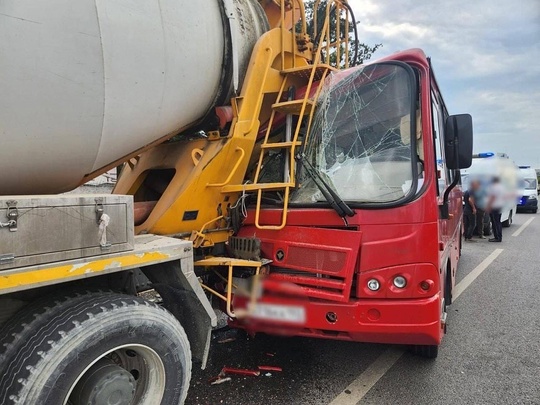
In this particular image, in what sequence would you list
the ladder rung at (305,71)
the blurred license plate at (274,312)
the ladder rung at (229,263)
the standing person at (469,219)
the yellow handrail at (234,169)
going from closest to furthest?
the blurred license plate at (274,312) < the ladder rung at (229,263) < the yellow handrail at (234,169) < the ladder rung at (305,71) < the standing person at (469,219)

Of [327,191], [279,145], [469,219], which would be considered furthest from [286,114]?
[469,219]

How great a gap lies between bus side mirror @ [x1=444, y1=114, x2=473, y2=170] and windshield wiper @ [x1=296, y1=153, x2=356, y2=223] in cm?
88

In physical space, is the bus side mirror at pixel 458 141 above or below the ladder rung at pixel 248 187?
above

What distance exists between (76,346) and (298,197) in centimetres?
175

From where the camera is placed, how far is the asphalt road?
2824 mm

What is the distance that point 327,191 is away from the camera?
2.79 m

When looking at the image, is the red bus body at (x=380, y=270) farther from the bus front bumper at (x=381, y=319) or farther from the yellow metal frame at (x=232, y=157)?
the yellow metal frame at (x=232, y=157)

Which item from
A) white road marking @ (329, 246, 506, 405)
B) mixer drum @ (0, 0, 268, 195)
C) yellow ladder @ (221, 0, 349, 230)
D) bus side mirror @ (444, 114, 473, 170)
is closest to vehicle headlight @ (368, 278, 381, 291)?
yellow ladder @ (221, 0, 349, 230)

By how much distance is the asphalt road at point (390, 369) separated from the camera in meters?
2.82

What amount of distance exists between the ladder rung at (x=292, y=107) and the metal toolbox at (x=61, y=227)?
155 cm

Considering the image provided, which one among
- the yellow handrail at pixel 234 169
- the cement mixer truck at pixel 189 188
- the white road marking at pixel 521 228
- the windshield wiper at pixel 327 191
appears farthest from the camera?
the white road marking at pixel 521 228

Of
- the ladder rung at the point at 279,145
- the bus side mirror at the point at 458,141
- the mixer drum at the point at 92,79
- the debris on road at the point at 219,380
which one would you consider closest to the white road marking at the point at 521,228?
the bus side mirror at the point at 458,141

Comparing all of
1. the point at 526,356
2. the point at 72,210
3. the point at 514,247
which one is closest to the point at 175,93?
the point at 72,210

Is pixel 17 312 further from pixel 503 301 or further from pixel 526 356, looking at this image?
pixel 503 301
